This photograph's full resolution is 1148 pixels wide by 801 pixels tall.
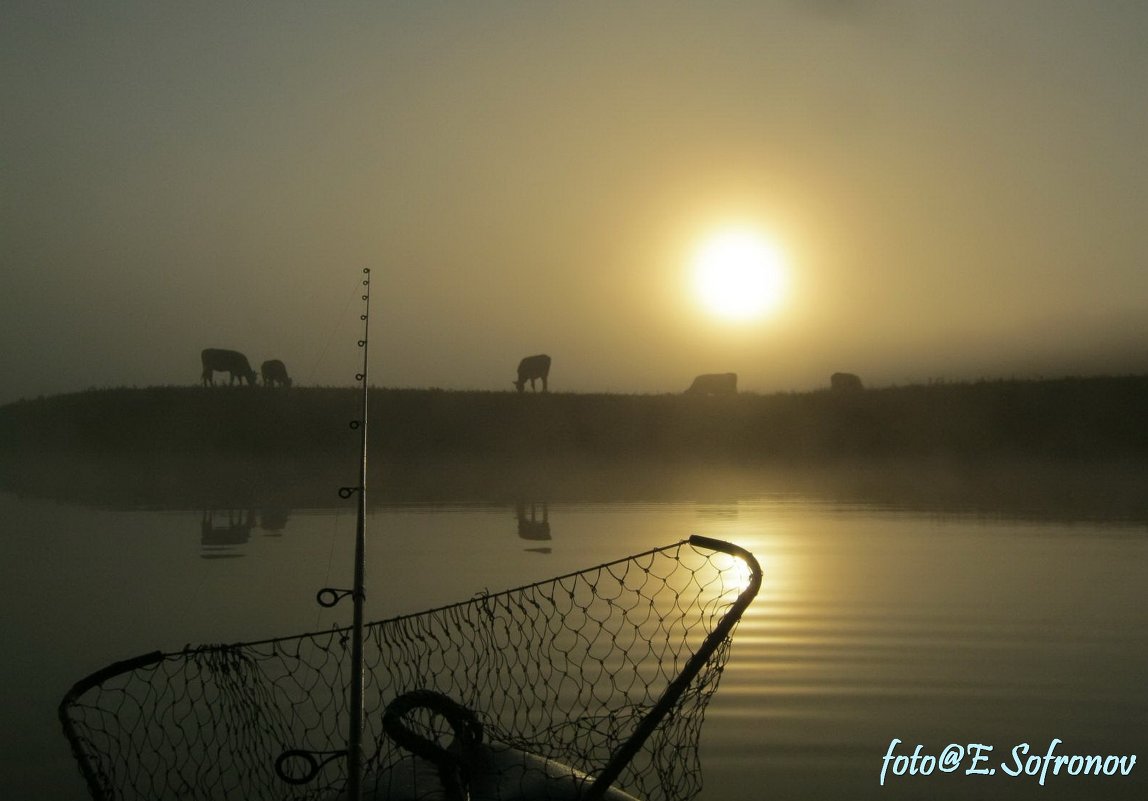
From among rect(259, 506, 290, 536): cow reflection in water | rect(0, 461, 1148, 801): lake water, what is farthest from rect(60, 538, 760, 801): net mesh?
rect(259, 506, 290, 536): cow reflection in water

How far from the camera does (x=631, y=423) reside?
37531 mm

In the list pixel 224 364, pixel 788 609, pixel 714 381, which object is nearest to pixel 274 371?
pixel 224 364

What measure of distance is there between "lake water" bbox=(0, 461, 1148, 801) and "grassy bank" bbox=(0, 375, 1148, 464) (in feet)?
51.2

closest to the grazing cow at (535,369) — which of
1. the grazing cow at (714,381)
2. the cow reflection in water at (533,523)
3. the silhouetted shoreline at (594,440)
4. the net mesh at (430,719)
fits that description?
the silhouetted shoreline at (594,440)

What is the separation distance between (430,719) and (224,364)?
41.3 metres

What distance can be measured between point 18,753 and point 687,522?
34.8 feet

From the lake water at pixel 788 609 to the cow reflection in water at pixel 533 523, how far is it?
143 mm

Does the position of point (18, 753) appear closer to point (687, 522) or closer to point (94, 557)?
point (94, 557)

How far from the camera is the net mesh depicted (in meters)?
4.20

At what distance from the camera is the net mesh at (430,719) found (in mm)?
4195

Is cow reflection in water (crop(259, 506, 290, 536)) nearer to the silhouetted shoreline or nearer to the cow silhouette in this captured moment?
the cow silhouette

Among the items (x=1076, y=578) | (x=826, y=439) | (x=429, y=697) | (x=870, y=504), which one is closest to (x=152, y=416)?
(x=826, y=439)

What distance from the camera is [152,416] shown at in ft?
117

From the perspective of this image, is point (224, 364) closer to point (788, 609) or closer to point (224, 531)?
point (224, 531)
